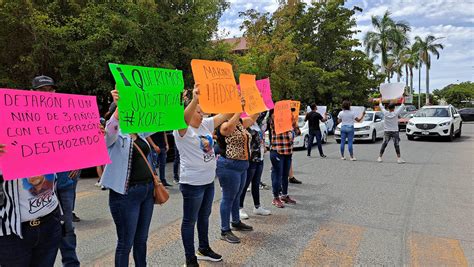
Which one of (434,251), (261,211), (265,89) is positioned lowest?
(434,251)

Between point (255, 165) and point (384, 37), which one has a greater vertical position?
point (384, 37)

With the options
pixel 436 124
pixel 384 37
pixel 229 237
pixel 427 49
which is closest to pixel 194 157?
pixel 229 237

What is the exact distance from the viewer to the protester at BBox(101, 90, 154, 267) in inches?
114

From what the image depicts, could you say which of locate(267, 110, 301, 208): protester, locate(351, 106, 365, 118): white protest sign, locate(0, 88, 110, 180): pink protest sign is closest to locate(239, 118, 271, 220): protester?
locate(267, 110, 301, 208): protester

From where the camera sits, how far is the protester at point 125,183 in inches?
114

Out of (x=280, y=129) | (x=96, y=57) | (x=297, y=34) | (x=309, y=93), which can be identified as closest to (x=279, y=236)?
(x=280, y=129)

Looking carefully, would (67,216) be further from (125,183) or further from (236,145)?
(236,145)

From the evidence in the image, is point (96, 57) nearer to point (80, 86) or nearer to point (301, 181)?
point (80, 86)

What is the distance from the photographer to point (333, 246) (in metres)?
4.52

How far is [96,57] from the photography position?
1168cm

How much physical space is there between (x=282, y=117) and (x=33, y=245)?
4.58m

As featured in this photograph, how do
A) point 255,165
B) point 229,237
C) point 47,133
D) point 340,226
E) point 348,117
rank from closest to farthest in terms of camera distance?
point 47,133, point 229,237, point 340,226, point 255,165, point 348,117

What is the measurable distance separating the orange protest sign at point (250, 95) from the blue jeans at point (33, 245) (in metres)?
2.57

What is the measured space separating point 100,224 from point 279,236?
8.66 feet
